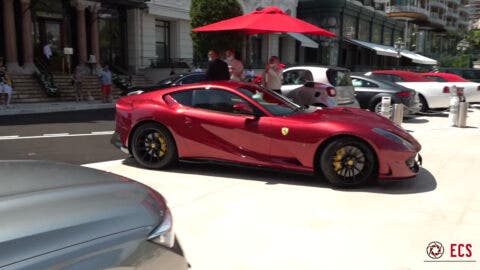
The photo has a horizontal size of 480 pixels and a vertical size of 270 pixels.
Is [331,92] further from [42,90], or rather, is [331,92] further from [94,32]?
[94,32]

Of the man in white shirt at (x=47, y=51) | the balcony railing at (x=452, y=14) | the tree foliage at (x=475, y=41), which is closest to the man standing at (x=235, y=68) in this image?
the man in white shirt at (x=47, y=51)

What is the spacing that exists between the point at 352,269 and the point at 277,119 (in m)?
2.67

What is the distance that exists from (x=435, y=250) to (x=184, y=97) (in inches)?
152

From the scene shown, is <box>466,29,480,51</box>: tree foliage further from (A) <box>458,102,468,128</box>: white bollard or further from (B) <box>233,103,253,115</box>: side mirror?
(B) <box>233,103,253,115</box>: side mirror

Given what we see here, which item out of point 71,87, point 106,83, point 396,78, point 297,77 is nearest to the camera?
point 297,77

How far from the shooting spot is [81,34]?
23203 millimetres

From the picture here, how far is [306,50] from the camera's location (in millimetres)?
41406

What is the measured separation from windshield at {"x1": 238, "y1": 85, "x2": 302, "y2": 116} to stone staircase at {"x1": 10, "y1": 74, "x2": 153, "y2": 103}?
555 inches

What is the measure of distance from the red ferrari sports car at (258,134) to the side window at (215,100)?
0.01 meters

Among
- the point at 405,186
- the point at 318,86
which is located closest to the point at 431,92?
the point at 318,86

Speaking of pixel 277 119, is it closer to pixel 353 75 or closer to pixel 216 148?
pixel 216 148

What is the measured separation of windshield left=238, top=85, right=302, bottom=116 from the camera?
6.21m

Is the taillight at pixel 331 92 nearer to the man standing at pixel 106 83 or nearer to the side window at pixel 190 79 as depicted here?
the side window at pixel 190 79

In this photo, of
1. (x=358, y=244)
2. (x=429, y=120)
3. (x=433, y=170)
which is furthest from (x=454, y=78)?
(x=358, y=244)
